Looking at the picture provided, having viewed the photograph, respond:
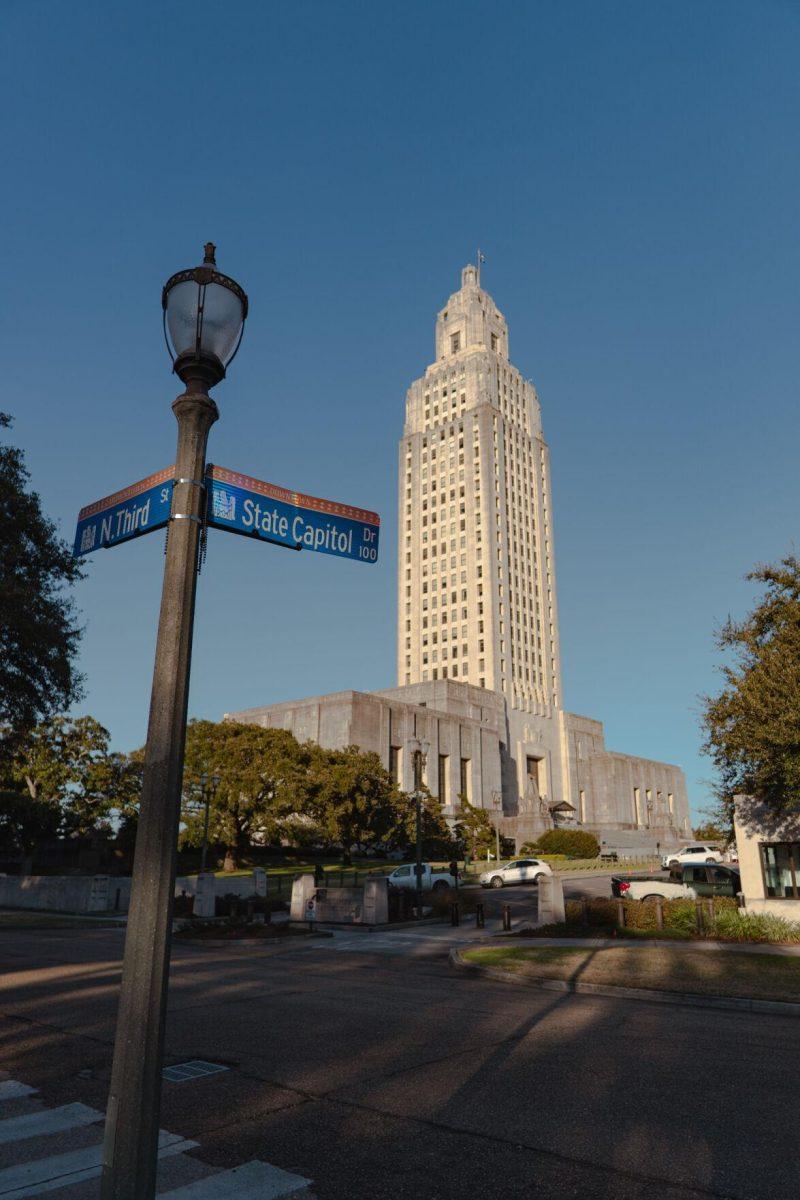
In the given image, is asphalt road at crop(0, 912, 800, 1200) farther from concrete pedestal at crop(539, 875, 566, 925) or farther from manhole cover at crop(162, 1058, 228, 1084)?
concrete pedestal at crop(539, 875, 566, 925)

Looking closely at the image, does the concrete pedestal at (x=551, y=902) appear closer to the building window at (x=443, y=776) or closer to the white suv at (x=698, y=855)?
the white suv at (x=698, y=855)

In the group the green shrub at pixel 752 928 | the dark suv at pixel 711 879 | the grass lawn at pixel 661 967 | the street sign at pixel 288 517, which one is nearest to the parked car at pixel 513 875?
the dark suv at pixel 711 879

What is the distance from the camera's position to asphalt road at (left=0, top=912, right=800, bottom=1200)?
18.6ft

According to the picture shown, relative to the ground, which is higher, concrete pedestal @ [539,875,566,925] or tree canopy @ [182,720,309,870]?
tree canopy @ [182,720,309,870]

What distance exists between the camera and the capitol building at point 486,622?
341 feet

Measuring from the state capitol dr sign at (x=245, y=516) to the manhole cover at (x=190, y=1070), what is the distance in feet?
19.7

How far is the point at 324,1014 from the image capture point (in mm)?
11797

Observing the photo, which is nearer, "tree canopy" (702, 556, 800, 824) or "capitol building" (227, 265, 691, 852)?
"tree canopy" (702, 556, 800, 824)

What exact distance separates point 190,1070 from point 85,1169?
9.46ft

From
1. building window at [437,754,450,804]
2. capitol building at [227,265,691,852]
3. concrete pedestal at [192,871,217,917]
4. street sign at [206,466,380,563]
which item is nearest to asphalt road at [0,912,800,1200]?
street sign at [206,466,380,563]

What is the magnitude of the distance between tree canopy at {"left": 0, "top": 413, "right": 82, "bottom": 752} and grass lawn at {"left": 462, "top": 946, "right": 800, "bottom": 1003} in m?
17.7

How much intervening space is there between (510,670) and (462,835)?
4524 cm

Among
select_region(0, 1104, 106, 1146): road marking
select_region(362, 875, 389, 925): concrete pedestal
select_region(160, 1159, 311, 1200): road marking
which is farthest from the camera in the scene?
select_region(362, 875, 389, 925): concrete pedestal

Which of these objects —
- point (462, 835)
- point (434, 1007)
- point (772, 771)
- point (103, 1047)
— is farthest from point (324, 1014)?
point (462, 835)
